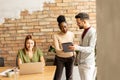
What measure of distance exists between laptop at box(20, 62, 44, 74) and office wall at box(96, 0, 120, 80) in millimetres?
2788

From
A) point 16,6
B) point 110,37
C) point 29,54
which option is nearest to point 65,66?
point 29,54

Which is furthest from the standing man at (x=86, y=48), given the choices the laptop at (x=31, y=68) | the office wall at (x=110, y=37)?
the office wall at (x=110, y=37)

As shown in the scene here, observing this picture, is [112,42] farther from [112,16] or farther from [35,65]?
[35,65]

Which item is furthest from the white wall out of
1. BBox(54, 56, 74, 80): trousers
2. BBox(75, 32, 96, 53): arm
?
BBox(75, 32, 96, 53): arm

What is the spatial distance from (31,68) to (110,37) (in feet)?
9.68

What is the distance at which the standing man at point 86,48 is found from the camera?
3.44 metres

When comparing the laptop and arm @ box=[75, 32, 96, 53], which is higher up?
arm @ box=[75, 32, 96, 53]

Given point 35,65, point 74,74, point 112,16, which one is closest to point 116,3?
point 112,16

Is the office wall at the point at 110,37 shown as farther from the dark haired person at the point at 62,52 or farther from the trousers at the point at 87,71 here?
the dark haired person at the point at 62,52

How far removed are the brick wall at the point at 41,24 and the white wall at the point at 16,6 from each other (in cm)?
8

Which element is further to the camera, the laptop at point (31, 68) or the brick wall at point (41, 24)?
the brick wall at point (41, 24)

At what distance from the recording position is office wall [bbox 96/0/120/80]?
0.43 m

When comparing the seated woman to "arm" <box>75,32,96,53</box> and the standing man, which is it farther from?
"arm" <box>75,32,96,53</box>

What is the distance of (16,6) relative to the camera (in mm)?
5012
